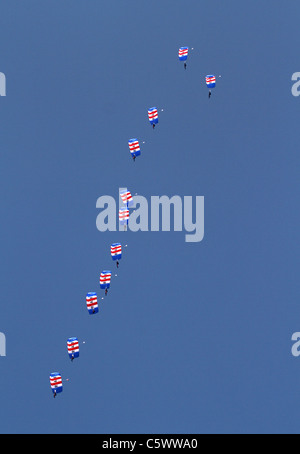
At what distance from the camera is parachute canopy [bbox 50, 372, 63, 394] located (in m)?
46.2

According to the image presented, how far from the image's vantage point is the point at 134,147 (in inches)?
1849

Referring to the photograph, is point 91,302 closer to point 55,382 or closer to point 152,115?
point 55,382

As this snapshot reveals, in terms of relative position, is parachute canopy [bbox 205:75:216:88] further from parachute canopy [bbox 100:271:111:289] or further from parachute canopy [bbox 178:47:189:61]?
parachute canopy [bbox 100:271:111:289]

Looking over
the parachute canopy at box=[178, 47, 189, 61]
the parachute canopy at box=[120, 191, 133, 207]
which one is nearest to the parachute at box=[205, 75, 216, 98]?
the parachute canopy at box=[178, 47, 189, 61]

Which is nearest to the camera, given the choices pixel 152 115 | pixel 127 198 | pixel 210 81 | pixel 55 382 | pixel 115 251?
pixel 55 382

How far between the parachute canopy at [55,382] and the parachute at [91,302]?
11.6 feet

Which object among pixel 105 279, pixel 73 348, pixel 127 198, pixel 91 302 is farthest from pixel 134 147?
pixel 73 348

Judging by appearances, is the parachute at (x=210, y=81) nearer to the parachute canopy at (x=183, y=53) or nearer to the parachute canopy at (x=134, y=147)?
the parachute canopy at (x=183, y=53)
